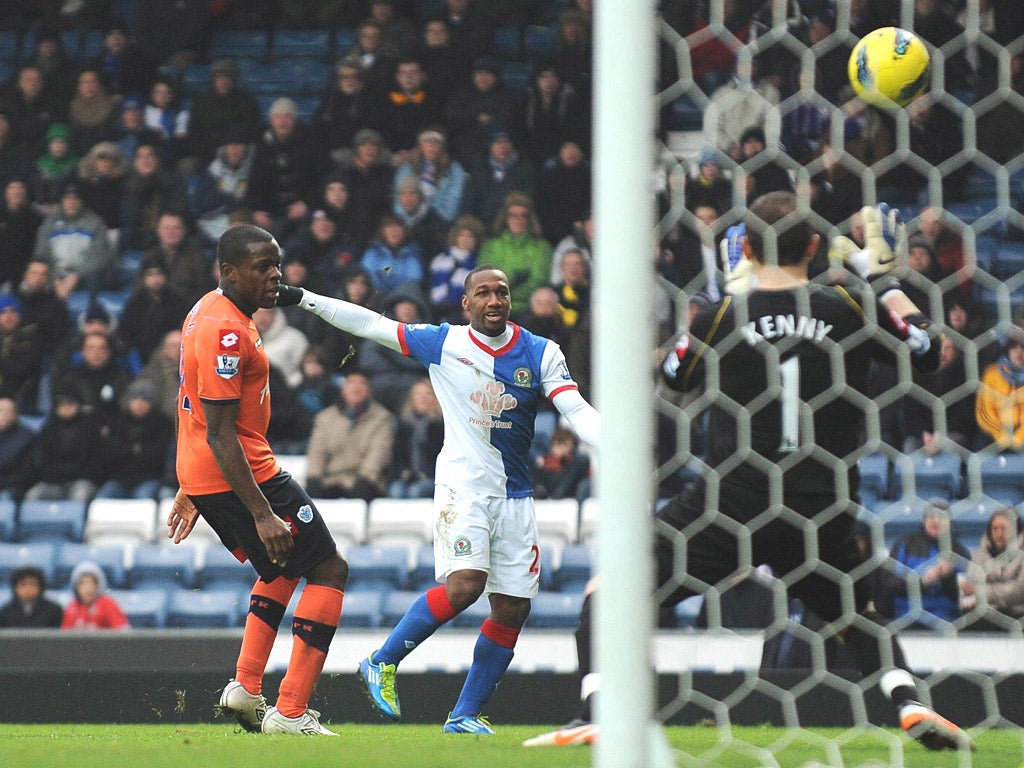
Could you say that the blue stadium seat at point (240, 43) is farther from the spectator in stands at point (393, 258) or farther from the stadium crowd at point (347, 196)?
the spectator in stands at point (393, 258)

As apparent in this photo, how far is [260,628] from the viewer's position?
4535 mm

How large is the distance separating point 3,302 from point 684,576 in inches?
268

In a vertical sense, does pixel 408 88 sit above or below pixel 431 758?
above

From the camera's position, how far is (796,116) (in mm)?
6738

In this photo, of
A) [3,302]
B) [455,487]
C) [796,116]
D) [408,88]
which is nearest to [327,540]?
[455,487]

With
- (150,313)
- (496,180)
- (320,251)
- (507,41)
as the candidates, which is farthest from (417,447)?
(507,41)

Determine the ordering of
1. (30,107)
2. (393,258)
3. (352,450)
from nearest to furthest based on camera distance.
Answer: (352,450), (393,258), (30,107)

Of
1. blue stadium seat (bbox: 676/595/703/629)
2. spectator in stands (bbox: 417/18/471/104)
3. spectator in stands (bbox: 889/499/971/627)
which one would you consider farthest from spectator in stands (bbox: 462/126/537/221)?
spectator in stands (bbox: 889/499/971/627)

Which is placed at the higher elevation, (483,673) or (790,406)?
(790,406)

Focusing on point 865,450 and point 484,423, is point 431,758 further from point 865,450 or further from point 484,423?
point 484,423

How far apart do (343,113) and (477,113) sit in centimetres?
97

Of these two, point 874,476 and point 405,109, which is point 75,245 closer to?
point 405,109

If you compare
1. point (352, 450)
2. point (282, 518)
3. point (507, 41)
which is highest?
point (507, 41)

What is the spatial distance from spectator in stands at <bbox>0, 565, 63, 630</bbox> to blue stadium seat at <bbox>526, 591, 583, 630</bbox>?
2.49 m
